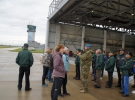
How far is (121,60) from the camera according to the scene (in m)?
5.84

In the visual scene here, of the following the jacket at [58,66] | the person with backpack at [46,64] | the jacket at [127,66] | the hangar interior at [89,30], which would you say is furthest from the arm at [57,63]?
the hangar interior at [89,30]

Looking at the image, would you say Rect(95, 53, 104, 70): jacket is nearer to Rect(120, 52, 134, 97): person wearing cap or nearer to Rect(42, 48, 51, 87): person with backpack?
Rect(120, 52, 134, 97): person wearing cap

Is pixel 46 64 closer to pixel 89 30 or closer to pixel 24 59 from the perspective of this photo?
pixel 24 59

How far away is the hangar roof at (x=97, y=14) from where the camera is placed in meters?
13.1

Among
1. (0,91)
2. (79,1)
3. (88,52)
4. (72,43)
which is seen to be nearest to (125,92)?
(88,52)

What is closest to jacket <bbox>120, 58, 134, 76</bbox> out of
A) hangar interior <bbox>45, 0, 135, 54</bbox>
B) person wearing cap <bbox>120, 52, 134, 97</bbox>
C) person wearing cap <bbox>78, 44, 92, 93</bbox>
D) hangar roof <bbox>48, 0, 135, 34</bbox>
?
person wearing cap <bbox>120, 52, 134, 97</bbox>

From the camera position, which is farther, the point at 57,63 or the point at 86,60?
the point at 86,60

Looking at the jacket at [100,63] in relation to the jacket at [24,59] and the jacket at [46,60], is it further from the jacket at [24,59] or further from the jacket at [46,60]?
the jacket at [24,59]

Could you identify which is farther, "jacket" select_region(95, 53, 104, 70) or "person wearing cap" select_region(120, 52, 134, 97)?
"jacket" select_region(95, 53, 104, 70)

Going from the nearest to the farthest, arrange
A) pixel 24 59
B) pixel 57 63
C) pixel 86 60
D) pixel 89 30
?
pixel 57 63 < pixel 24 59 < pixel 86 60 < pixel 89 30

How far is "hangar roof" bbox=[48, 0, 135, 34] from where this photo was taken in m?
13.1

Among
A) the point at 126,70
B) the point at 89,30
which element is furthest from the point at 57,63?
the point at 89,30

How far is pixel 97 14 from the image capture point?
17.5 metres

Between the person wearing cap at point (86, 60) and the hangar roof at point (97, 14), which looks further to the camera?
the hangar roof at point (97, 14)
